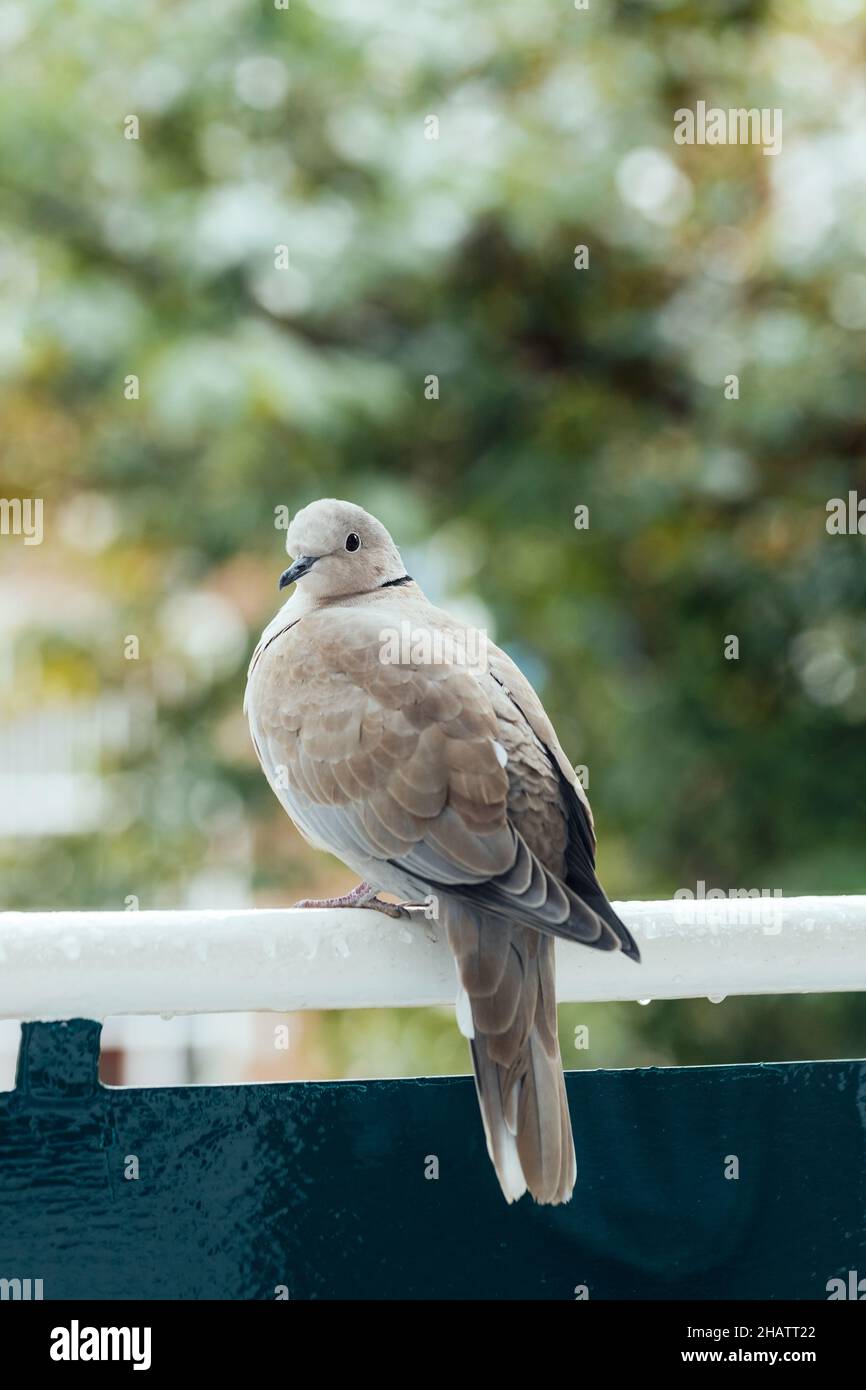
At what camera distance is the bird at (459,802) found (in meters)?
1.21

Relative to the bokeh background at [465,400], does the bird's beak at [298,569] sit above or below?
below

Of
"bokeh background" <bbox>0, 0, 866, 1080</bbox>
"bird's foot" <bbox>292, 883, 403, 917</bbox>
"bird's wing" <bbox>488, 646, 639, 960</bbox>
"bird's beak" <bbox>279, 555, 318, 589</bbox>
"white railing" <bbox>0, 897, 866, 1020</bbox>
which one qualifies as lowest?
"white railing" <bbox>0, 897, 866, 1020</bbox>

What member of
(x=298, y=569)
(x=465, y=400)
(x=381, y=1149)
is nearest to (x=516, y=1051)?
(x=381, y=1149)

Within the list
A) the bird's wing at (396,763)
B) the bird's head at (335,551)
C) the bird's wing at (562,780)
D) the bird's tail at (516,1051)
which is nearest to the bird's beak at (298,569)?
the bird's head at (335,551)

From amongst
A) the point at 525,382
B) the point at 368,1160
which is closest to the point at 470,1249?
the point at 368,1160

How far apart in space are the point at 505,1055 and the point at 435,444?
3428 millimetres

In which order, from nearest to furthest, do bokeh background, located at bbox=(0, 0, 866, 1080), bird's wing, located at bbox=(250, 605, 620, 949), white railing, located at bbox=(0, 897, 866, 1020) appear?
white railing, located at bbox=(0, 897, 866, 1020)
bird's wing, located at bbox=(250, 605, 620, 949)
bokeh background, located at bbox=(0, 0, 866, 1080)

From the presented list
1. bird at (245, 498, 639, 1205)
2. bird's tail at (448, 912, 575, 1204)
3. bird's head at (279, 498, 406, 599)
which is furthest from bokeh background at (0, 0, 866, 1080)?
bird's tail at (448, 912, 575, 1204)

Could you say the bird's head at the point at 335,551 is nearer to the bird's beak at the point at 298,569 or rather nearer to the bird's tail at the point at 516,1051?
the bird's beak at the point at 298,569

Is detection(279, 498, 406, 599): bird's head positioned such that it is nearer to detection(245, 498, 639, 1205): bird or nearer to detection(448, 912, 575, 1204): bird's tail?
detection(245, 498, 639, 1205): bird

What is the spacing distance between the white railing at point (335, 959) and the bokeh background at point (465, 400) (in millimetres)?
2665

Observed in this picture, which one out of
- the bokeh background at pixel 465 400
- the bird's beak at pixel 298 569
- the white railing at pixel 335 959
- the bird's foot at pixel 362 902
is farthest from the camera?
the bokeh background at pixel 465 400

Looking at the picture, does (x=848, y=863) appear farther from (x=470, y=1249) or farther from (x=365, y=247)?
(x=470, y=1249)

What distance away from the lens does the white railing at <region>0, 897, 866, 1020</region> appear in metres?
1.11
